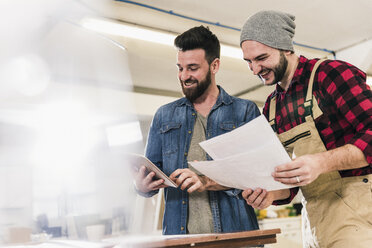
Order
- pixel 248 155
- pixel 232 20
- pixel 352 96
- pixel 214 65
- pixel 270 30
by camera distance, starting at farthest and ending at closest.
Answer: pixel 232 20
pixel 214 65
pixel 270 30
pixel 352 96
pixel 248 155

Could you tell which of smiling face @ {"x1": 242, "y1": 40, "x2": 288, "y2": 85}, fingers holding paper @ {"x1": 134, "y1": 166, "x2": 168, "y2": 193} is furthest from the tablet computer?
smiling face @ {"x1": 242, "y1": 40, "x2": 288, "y2": 85}

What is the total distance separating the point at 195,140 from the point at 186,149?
50 mm

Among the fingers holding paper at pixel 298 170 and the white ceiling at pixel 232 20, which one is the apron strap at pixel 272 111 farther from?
the white ceiling at pixel 232 20

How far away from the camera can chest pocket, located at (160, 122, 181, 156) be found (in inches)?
52.9

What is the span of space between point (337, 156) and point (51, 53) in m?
2.00

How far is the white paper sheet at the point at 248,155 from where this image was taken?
2.71 feet

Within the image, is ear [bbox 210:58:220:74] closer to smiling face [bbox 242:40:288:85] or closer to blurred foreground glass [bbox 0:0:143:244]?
smiling face [bbox 242:40:288:85]

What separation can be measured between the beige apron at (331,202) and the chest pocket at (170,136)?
42cm

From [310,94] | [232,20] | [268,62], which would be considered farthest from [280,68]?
[232,20]

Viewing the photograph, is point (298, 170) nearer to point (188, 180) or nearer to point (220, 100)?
point (188, 180)

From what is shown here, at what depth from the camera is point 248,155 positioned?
0.86 m

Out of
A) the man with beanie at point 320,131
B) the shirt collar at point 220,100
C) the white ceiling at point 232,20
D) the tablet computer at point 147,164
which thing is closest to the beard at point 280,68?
the man with beanie at point 320,131

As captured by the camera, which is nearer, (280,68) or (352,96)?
(352,96)

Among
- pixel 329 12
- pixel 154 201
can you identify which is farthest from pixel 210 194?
pixel 329 12
